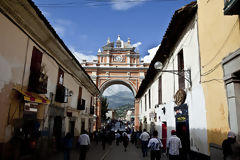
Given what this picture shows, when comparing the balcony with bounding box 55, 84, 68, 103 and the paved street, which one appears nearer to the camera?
the balcony with bounding box 55, 84, 68, 103

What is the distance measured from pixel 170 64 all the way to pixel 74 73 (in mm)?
5920

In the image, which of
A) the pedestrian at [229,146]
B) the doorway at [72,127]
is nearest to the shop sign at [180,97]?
the pedestrian at [229,146]

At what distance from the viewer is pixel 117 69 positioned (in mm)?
35438

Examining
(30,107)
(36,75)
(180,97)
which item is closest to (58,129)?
(30,107)

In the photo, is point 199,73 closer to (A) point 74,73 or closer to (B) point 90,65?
(A) point 74,73

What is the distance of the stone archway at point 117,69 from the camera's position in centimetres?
3478

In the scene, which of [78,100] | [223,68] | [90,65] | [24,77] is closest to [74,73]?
[78,100]

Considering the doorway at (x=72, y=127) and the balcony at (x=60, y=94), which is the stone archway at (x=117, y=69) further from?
the balcony at (x=60, y=94)

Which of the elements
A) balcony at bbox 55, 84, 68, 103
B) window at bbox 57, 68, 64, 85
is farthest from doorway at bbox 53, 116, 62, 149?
window at bbox 57, 68, 64, 85

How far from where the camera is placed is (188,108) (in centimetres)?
743

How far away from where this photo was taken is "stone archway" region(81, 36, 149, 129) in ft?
114

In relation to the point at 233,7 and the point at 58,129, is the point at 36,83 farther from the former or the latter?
the point at 233,7

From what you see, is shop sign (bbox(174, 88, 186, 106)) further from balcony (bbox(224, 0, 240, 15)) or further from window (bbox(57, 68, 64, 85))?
window (bbox(57, 68, 64, 85))

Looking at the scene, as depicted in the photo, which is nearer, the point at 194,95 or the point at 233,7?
the point at 233,7
